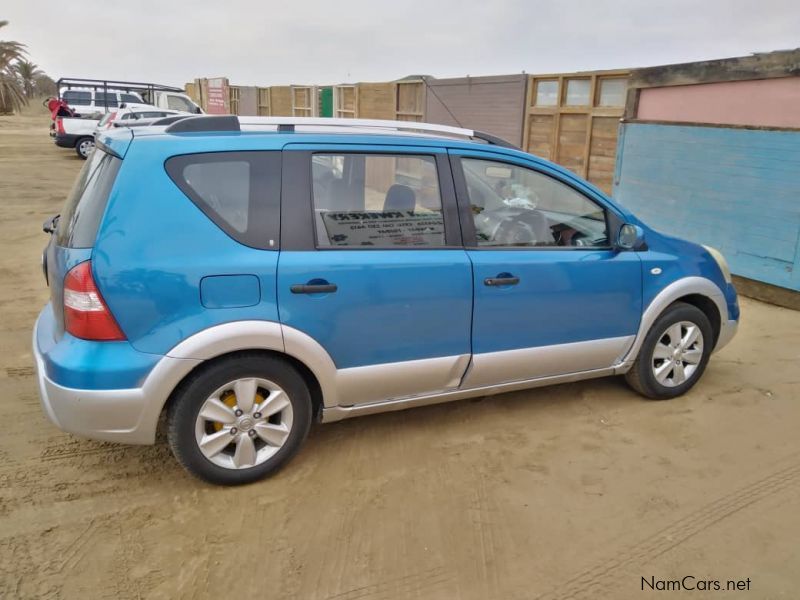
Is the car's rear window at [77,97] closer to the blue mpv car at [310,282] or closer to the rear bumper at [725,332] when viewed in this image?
the blue mpv car at [310,282]

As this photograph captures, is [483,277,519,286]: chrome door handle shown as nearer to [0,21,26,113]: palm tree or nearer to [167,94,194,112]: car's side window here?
[167,94,194,112]: car's side window

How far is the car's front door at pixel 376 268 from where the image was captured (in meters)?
2.99

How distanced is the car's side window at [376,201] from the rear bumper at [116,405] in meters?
0.95

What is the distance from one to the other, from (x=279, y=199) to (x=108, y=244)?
0.79 m

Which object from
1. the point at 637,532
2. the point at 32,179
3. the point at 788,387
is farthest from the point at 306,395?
the point at 32,179

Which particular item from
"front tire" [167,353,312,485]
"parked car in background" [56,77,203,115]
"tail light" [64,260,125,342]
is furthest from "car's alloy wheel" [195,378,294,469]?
"parked car in background" [56,77,203,115]

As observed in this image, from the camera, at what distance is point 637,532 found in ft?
9.23

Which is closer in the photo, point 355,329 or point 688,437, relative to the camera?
point 355,329

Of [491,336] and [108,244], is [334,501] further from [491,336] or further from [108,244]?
[108,244]

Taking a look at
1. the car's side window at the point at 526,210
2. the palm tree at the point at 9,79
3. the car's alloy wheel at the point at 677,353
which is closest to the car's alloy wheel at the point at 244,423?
the car's side window at the point at 526,210

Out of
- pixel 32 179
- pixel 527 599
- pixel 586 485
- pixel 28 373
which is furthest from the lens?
pixel 32 179

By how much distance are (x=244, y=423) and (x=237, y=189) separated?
113cm

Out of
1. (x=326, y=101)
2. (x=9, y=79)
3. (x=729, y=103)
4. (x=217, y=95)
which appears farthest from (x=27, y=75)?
(x=729, y=103)

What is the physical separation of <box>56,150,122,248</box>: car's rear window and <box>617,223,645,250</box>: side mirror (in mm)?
2814
